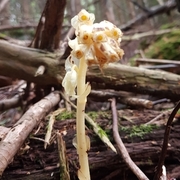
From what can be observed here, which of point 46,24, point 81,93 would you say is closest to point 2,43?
point 46,24

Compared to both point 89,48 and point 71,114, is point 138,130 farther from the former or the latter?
point 89,48

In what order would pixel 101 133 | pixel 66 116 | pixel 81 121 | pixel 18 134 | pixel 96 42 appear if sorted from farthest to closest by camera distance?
pixel 66 116, pixel 101 133, pixel 18 134, pixel 81 121, pixel 96 42

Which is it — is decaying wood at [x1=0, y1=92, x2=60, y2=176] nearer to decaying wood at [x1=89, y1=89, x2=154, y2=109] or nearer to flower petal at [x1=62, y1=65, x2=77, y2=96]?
flower petal at [x1=62, y1=65, x2=77, y2=96]

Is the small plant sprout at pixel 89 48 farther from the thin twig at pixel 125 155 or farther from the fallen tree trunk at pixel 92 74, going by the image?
the fallen tree trunk at pixel 92 74

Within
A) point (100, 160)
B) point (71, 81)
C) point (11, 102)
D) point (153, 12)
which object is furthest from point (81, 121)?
point (153, 12)

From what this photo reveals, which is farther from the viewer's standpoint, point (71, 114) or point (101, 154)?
point (71, 114)

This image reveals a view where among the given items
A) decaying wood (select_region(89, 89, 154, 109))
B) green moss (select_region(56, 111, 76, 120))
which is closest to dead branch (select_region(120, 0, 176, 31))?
decaying wood (select_region(89, 89, 154, 109))

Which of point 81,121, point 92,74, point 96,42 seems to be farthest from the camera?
point 92,74
